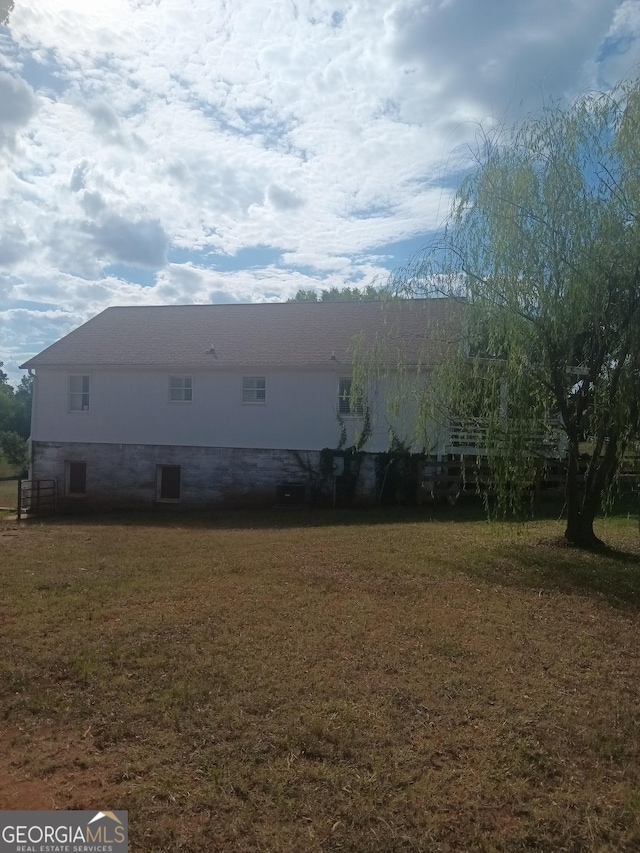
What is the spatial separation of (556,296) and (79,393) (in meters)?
16.1

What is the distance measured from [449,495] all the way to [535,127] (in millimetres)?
9166

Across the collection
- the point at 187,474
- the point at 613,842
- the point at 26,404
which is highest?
the point at 26,404

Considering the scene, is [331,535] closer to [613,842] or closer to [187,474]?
[187,474]

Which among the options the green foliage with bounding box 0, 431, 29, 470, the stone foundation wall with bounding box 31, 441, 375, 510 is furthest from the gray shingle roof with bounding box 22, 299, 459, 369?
the green foliage with bounding box 0, 431, 29, 470

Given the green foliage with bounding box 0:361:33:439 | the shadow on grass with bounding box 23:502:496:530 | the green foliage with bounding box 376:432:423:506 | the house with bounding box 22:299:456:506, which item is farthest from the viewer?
the green foliage with bounding box 0:361:33:439

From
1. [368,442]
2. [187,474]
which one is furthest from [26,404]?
[368,442]

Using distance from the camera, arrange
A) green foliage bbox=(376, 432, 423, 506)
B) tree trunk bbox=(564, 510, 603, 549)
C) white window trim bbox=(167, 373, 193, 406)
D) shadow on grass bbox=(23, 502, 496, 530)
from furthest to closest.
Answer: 1. white window trim bbox=(167, 373, 193, 406)
2. green foliage bbox=(376, 432, 423, 506)
3. shadow on grass bbox=(23, 502, 496, 530)
4. tree trunk bbox=(564, 510, 603, 549)

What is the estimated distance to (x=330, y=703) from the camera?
491 cm

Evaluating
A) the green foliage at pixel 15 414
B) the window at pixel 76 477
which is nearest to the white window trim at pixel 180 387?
the window at pixel 76 477

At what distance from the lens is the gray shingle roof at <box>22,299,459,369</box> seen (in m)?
19.1

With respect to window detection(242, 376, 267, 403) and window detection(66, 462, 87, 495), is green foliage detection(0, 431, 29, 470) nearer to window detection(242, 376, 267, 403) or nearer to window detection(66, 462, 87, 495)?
window detection(66, 462, 87, 495)

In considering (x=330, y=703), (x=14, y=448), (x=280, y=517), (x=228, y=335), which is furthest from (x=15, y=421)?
(x=330, y=703)

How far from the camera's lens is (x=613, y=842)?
3.44 meters

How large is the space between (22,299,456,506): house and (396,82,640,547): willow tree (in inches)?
266
